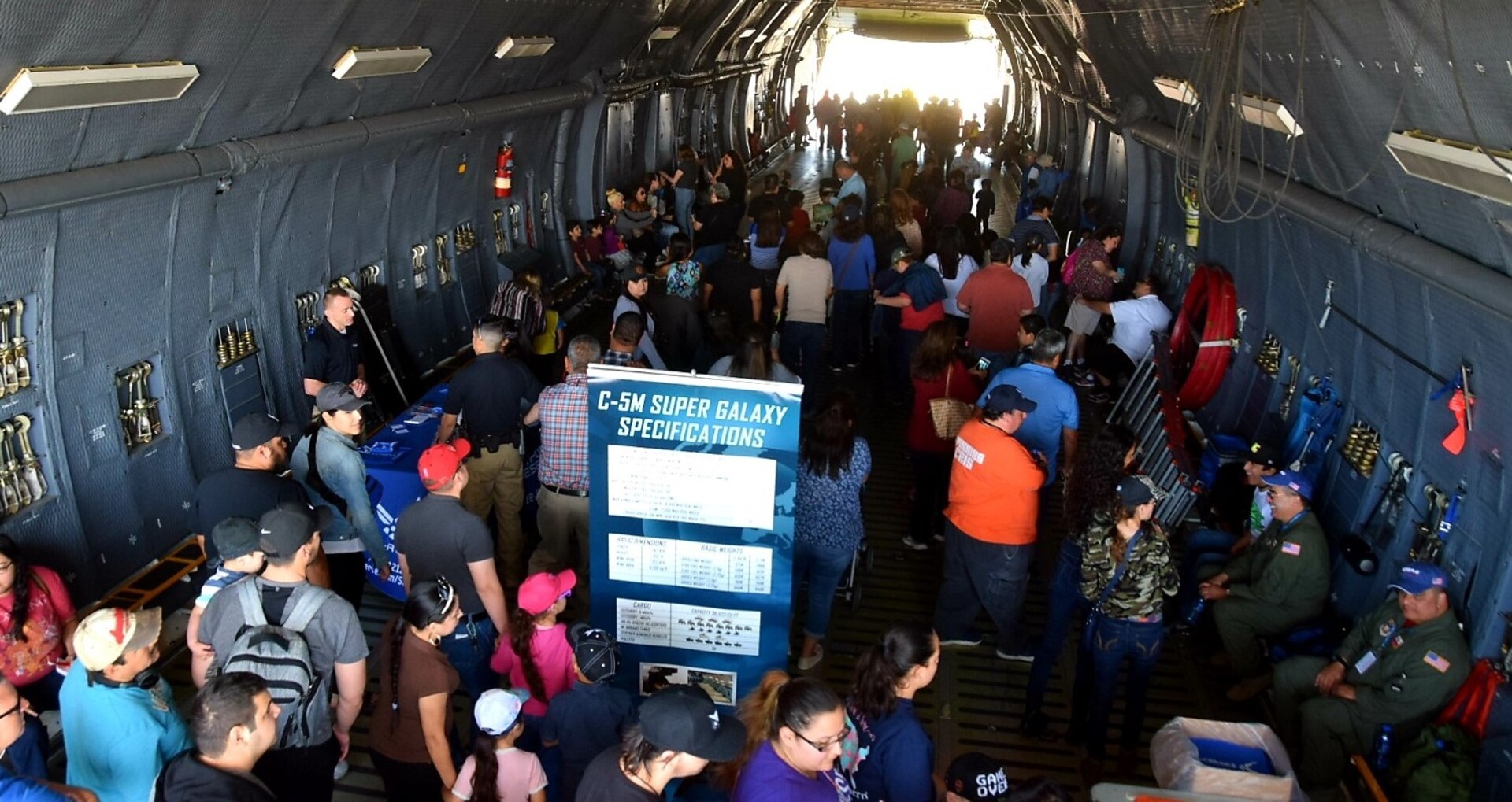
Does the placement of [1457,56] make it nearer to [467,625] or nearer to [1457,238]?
[1457,238]

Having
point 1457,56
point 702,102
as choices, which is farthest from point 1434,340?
point 702,102

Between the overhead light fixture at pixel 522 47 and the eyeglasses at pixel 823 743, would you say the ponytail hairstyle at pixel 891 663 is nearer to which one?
the eyeglasses at pixel 823 743

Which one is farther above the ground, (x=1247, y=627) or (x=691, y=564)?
(x=691, y=564)

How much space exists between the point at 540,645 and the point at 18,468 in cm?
284

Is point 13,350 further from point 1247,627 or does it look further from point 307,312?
point 1247,627

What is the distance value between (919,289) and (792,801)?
613 centimetres

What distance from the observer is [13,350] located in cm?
568

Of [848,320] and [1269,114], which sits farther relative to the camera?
[848,320]

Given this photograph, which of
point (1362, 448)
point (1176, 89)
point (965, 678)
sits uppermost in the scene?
point (1176, 89)

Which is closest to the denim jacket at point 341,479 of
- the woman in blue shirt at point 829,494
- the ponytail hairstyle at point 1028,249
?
the woman in blue shirt at point 829,494

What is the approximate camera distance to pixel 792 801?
3.78m

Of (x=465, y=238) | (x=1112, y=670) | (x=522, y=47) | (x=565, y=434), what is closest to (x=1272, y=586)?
(x=1112, y=670)

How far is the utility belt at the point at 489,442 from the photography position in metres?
6.99

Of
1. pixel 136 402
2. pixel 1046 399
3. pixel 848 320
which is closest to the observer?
pixel 136 402
